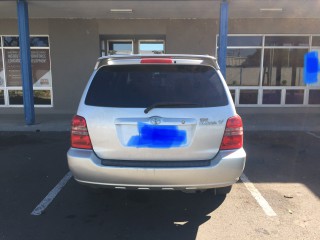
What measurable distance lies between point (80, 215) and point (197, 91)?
1999 millimetres

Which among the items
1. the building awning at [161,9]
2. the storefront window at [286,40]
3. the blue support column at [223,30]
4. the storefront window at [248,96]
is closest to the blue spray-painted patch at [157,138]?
the blue support column at [223,30]

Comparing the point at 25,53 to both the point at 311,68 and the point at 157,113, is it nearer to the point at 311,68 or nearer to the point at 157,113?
the point at 157,113

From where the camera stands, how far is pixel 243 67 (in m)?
11.9

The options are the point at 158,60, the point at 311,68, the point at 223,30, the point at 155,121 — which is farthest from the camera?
the point at 311,68

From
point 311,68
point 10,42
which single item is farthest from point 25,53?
point 311,68

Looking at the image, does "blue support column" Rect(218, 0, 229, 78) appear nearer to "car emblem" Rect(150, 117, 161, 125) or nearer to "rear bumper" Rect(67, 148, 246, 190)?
"rear bumper" Rect(67, 148, 246, 190)

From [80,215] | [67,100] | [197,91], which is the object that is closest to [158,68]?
[197,91]

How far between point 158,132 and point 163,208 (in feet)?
4.28

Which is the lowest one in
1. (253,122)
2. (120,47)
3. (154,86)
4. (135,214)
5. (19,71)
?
(135,214)

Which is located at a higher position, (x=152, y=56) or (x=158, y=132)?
(x=152, y=56)

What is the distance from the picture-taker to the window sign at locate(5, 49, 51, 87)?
39.2 feet

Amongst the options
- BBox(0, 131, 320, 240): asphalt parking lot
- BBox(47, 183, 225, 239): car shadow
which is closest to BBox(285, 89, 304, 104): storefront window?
BBox(0, 131, 320, 240): asphalt parking lot

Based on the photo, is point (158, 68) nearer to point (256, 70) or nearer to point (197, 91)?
point (197, 91)

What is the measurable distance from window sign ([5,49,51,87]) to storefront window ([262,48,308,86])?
789cm
